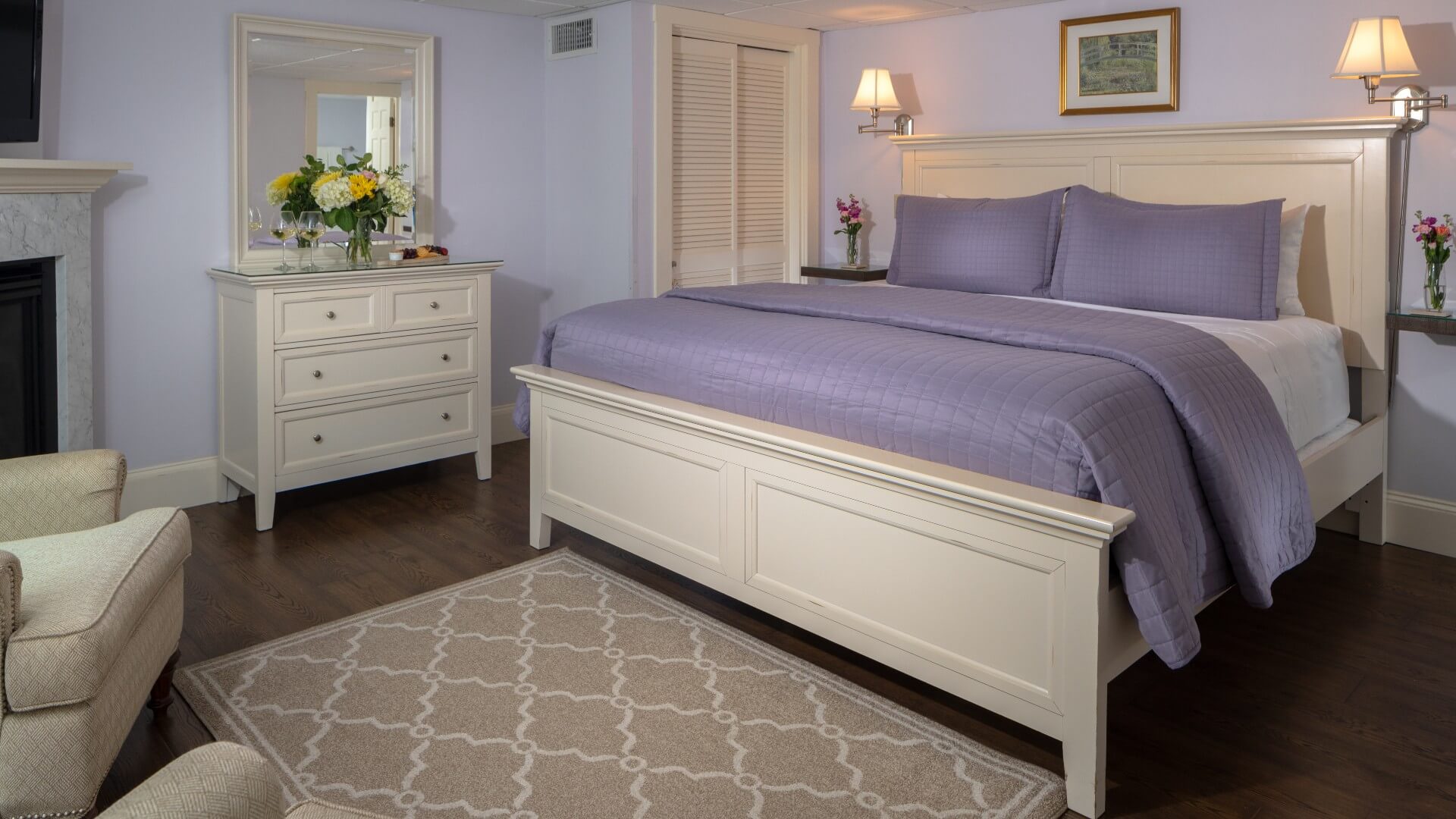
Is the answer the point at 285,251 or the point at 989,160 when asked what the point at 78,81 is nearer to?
the point at 285,251

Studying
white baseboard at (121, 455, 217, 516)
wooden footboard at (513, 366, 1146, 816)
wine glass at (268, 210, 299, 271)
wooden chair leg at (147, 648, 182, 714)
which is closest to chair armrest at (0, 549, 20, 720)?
wooden chair leg at (147, 648, 182, 714)

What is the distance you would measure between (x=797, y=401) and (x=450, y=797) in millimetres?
1219

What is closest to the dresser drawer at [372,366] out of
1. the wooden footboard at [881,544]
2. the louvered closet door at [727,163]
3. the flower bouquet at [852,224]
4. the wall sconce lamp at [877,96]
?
the wooden footboard at [881,544]

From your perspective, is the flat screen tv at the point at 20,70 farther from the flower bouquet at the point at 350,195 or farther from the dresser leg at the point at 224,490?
the dresser leg at the point at 224,490

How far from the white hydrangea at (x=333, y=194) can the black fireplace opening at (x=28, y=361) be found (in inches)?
37.3

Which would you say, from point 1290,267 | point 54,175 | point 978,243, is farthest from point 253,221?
point 1290,267

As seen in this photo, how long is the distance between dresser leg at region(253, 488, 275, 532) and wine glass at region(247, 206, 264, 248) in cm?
98

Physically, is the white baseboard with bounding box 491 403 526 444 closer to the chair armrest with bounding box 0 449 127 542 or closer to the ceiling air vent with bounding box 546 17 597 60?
the ceiling air vent with bounding box 546 17 597 60

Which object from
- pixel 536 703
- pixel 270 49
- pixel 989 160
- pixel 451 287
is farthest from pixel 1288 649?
pixel 270 49

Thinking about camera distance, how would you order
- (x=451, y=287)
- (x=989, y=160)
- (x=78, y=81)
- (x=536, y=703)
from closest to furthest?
(x=536, y=703) < (x=78, y=81) < (x=451, y=287) < (x=989, y=160)

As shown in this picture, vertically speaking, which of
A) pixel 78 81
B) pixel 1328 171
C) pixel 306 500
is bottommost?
pixel 306 500

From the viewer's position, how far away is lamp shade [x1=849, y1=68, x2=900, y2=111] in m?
4.88

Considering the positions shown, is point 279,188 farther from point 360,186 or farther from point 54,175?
point 54,175

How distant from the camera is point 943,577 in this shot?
7.86 ft
